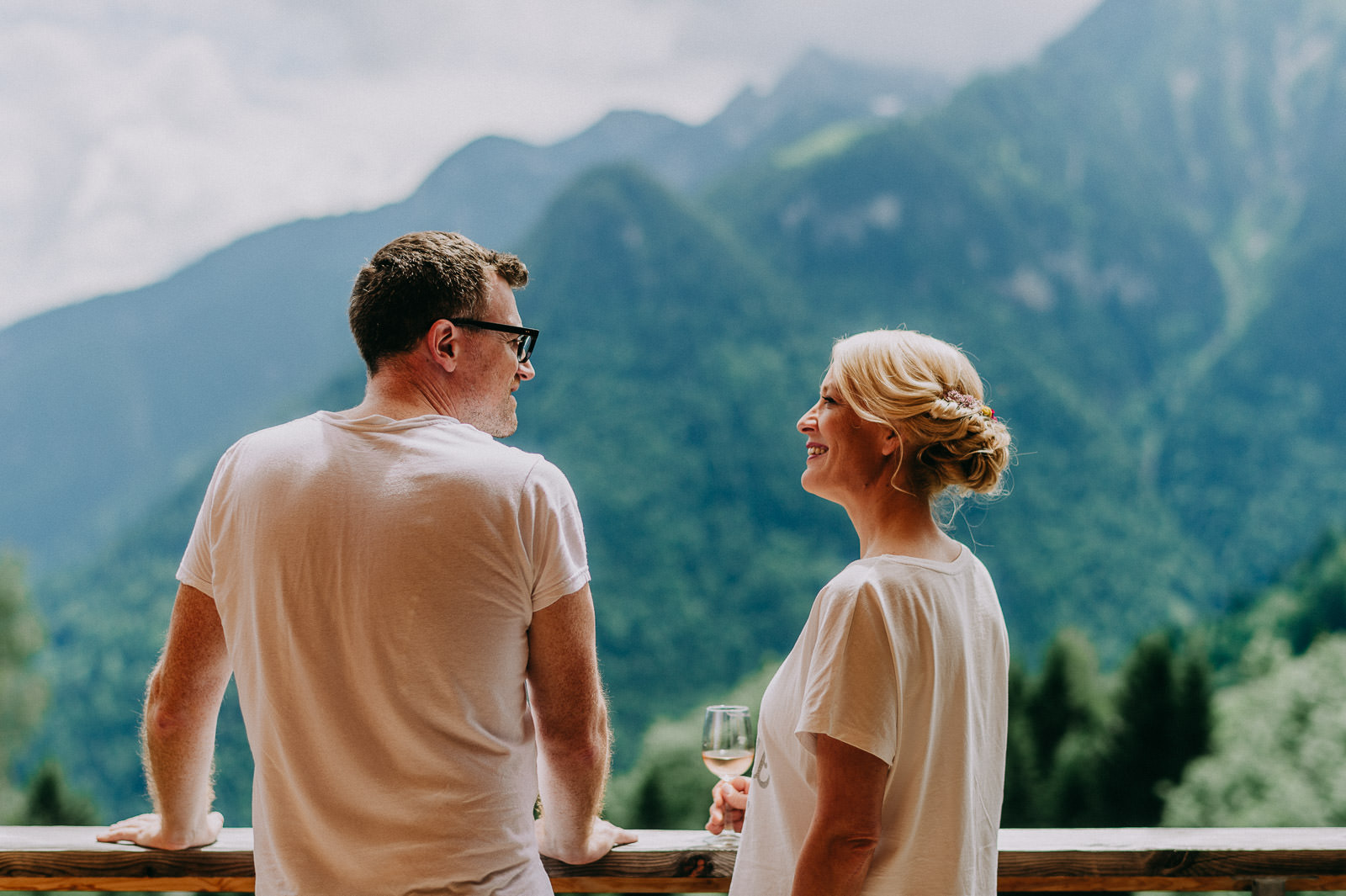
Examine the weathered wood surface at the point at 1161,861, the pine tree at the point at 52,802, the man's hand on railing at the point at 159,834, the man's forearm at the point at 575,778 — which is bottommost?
the pine tree at the point at 52,802

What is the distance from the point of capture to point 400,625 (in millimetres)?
1311

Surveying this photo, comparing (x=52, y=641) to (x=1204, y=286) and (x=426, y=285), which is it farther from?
(x=1204, y=286)

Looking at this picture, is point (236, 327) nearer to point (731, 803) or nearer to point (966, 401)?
point (731, 803)

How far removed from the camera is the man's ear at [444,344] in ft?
4.80

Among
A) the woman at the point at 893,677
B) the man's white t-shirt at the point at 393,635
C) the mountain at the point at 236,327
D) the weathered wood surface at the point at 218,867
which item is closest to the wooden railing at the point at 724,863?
the weathered wood surface at the point at 218,867

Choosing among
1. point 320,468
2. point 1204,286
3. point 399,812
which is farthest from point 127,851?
point 1204,286

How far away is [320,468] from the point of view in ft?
4.41

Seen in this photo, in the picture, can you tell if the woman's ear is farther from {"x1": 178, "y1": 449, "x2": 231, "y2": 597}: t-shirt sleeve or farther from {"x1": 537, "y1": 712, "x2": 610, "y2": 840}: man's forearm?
{"x1": 178, "y1": 449, "x2": 231, "y2": 597}: t-shirt sleeve

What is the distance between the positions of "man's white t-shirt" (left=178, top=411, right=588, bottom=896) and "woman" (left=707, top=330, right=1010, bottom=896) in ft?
1.19

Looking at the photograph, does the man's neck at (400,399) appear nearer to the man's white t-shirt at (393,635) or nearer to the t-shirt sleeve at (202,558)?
the man's white t-shirt at (393,635)

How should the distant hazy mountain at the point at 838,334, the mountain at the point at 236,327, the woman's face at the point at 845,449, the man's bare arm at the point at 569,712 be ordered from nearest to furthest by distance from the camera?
1. the man's bare arm at the point at 569,712
2. the woman's face at the point at 845,449
3. the distant hazy mountain at the point at 838,334
4. the mountain at the point at 236,327

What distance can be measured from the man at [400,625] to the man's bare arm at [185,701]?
0.10 meters

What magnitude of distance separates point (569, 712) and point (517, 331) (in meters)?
0.57

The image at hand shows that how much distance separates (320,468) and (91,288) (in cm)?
10102
